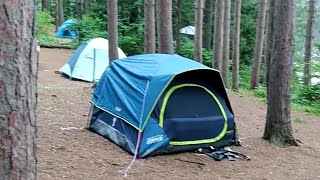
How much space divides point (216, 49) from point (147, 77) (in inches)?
342

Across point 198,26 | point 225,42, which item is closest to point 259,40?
point 225,42

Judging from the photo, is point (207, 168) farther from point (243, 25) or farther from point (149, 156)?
point (243, 25)

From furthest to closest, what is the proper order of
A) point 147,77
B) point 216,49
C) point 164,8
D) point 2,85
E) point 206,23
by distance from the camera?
point 206,23 → point 216,49 → point 164,8 → point 147,77 → point 2,85

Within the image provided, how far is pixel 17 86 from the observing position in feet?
6.38

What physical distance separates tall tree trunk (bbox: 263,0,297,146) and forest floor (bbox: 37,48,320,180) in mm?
275

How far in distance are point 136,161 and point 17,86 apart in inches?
159

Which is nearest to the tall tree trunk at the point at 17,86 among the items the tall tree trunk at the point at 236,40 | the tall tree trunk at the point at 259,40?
the tall tree trunk at the point at 236,40

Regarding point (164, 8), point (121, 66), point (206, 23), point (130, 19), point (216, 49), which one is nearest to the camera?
point (121, 66)

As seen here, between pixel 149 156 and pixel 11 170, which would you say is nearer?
pixel 11 170

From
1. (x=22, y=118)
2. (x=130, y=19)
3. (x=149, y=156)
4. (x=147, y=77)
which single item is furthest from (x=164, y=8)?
(x=130, y=19)

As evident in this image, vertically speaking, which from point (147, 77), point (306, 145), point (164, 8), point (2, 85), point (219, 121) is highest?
point (164, 8)

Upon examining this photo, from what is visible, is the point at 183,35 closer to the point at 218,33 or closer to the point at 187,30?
the point at 187,30

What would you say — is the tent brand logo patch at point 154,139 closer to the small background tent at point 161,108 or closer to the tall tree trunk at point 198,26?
the small background tent at point 161,108

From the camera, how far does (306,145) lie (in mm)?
7734
